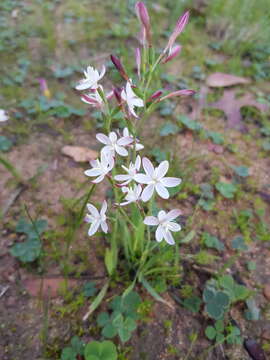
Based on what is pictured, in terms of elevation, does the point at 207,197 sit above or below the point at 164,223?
below

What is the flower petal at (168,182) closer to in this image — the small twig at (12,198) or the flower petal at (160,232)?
the flower petal at (160,232)

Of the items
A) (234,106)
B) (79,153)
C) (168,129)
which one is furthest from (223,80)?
(79,153)

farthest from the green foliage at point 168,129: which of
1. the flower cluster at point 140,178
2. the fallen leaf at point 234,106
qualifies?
the flower cluster at point 140,178

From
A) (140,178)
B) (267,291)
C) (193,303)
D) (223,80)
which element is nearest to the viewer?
(140,178)

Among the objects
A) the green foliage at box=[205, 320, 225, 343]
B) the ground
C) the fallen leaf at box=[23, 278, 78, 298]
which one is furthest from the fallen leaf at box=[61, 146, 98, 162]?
the green foliage at box=[205, 320, 225, 343]

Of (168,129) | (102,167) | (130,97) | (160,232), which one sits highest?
(130,97)

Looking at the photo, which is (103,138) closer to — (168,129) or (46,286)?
(46,286)

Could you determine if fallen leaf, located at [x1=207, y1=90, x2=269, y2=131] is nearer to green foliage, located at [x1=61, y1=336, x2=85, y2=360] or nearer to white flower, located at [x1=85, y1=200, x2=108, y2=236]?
white flower, located at [x1=85, y1=200, x2=108, y2=236]
